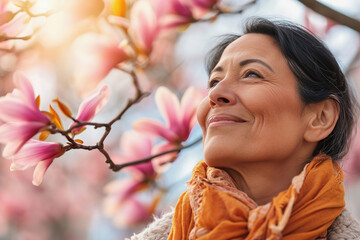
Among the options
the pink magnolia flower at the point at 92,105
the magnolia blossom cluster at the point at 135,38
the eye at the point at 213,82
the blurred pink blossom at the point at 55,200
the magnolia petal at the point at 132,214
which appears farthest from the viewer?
the blurred pink blossom at the point at 55,200

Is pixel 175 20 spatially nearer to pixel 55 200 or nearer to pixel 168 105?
pixel 168 105

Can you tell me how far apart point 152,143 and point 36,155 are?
2.04ft

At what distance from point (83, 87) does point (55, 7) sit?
0.22m

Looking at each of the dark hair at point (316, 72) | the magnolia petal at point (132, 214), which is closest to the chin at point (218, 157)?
the dark hair at point (316, 72)

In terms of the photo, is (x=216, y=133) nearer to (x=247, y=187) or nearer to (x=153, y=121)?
(x=247, y=187)

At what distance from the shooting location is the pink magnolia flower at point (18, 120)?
93cm

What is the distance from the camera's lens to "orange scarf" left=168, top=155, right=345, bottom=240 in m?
0.92

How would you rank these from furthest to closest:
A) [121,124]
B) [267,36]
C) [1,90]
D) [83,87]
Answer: [121,124], [1,90], [83,87], [267,36]

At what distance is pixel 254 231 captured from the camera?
0.92 metres

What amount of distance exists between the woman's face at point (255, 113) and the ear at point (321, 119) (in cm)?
2

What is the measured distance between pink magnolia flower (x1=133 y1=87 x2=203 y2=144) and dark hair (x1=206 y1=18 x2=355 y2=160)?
262mm

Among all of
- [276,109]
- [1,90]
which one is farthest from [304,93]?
[1,90]

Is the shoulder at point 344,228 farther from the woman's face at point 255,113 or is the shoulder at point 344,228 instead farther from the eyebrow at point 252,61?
the eyebrow at point 252,61

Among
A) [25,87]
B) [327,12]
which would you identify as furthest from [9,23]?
[327,12]
